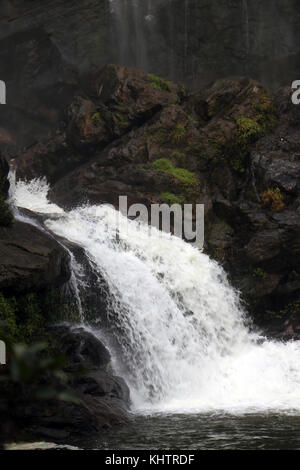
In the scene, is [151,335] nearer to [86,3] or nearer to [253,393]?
[253,393]

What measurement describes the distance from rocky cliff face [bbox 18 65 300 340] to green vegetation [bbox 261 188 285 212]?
0.11ft

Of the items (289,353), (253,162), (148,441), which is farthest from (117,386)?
(253,162)

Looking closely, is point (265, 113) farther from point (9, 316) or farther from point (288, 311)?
point (9, 316)

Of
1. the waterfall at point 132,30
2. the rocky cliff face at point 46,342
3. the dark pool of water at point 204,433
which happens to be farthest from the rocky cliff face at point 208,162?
the dark pool of water at point 204,433

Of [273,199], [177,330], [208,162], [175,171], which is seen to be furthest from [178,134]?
[177,330]

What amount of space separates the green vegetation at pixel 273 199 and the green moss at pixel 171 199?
110 inches

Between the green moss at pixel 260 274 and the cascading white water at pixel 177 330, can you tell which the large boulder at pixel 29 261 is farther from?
the green moss at pixel 260 274

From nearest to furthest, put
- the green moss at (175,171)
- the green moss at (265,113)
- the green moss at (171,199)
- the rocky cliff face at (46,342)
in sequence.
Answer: the rocky cliff face at (46,342) → the green moss at (171,199) → the green moss at (175,171) → the green moss at (265,113)

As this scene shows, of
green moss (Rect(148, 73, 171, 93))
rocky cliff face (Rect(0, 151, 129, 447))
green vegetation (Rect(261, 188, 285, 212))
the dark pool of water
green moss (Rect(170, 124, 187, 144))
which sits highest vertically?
green moss (Rect(148, 73, 171, 93))

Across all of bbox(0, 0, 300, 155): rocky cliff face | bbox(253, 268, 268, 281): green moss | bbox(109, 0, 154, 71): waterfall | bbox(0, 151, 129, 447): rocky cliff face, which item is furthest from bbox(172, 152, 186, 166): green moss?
bbox(109, 0, 154, 71): waterfall

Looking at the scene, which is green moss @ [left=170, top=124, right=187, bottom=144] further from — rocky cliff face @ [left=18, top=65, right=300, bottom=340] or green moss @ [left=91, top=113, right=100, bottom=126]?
green moss @ [left=91, top=113, right=100, bottom=126]

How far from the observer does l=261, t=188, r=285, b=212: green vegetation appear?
16.4m

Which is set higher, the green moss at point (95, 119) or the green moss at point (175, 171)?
the green moss at point (95, 119)

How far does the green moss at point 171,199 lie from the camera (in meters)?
17.4
